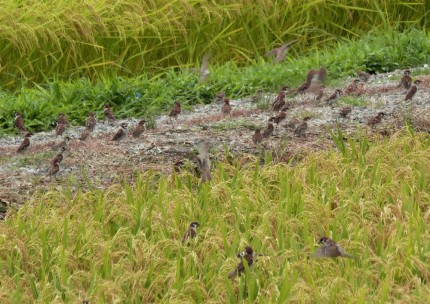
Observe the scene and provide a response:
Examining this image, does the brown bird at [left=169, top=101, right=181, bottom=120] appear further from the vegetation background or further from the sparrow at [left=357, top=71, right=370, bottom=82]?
the sparrow at [left=357, top=71, right=370, bottom=82]

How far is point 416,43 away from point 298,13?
4.50 feet

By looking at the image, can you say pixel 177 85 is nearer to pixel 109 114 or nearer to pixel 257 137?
pixel 109 114

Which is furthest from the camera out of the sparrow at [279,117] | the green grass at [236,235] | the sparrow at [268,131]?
the sparrow at [279,117]

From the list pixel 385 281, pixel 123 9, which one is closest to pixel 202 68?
pixel 123 9

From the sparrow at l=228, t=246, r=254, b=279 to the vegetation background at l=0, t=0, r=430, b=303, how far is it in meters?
0.05

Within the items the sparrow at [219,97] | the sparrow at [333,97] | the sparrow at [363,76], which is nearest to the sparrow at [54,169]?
the sparrow at [333,97]

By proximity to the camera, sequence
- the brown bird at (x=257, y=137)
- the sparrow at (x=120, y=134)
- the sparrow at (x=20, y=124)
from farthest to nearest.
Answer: the sparrow at (x=20, y=124)
the sparrow at (x=120, y=134)
the brown bird at (x=257, y=137)

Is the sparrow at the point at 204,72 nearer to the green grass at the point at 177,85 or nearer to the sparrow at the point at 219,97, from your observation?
the green grass at the point at 177,85

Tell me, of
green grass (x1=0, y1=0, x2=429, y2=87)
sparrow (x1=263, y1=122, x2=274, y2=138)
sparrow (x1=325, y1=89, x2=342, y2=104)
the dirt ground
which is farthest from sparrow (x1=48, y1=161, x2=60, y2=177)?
green grass (x1=0, y1=0, x2=429, y2=87)

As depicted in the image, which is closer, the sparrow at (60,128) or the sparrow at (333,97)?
the sparrow at (60,128)

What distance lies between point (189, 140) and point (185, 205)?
1513 mm

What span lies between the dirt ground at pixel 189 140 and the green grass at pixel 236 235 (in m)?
0.23

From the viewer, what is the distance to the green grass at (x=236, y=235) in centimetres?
471

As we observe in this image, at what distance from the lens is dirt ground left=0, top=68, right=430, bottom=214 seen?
21.9 ft
